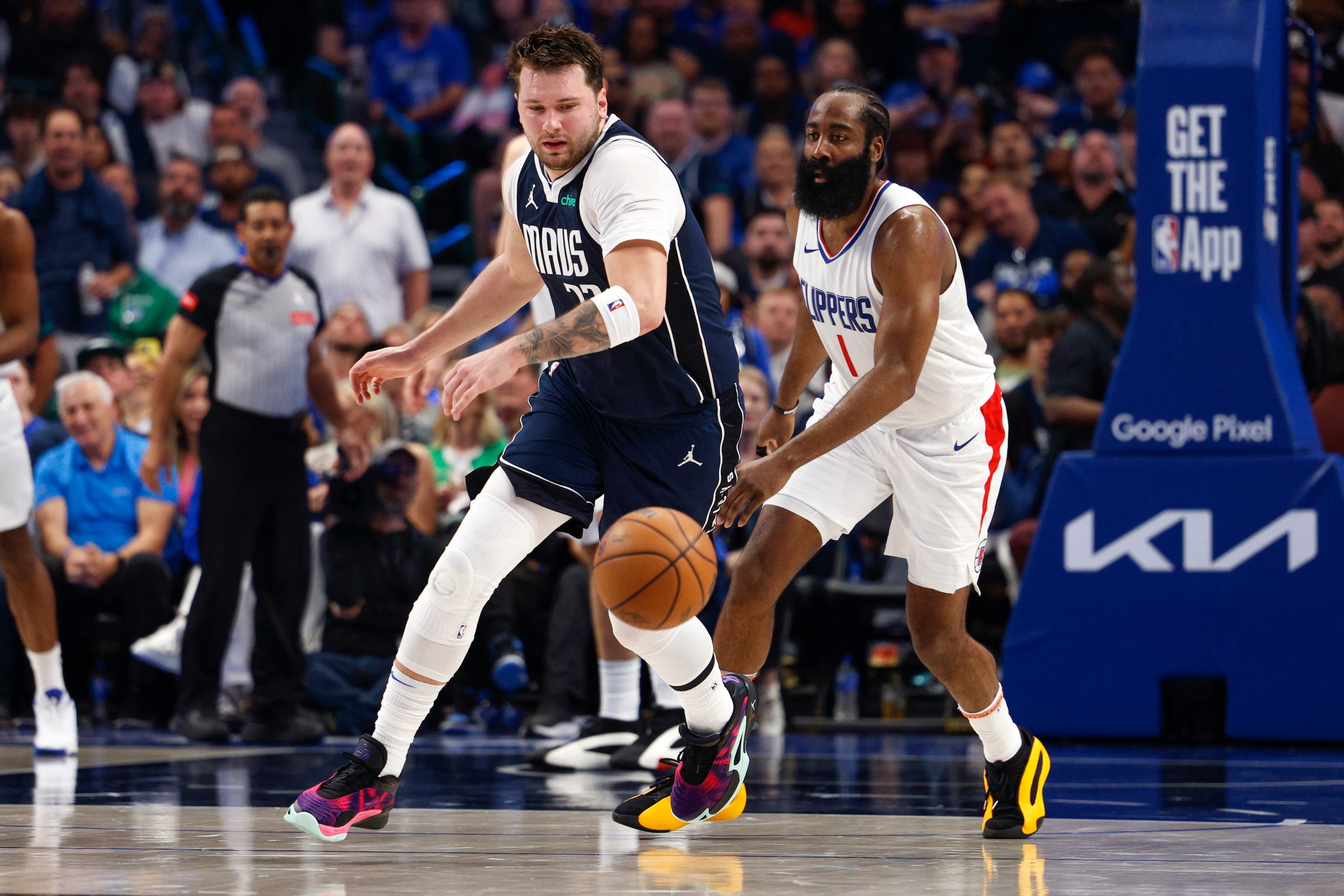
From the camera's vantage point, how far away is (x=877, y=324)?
479cm

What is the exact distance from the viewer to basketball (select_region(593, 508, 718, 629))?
414cm

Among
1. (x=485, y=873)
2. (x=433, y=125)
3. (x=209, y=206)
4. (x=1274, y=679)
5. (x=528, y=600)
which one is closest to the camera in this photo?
(x=485, y=873)

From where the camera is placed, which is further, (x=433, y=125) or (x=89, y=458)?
(x=433, y=125)

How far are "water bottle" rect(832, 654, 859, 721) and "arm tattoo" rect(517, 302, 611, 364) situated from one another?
16.5 feet

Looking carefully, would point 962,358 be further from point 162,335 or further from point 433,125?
point 433,125

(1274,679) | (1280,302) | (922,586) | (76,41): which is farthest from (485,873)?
(76,41)

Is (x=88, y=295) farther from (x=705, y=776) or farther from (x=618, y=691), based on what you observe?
(x=705, y=776)

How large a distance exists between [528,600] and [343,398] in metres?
1.49

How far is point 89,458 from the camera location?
8984 mm

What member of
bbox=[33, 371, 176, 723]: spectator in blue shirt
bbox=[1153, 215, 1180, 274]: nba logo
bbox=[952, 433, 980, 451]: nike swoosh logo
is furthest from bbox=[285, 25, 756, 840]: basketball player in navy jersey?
bbox=[33, 371, 176, 723]: spectator in blue shirt

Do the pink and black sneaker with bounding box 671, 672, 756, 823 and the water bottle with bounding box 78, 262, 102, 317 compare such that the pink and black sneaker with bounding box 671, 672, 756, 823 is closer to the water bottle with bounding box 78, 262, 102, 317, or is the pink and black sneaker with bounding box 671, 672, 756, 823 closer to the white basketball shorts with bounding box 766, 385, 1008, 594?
the white basketball shorts with bounding box 766, 385, 1008, 594

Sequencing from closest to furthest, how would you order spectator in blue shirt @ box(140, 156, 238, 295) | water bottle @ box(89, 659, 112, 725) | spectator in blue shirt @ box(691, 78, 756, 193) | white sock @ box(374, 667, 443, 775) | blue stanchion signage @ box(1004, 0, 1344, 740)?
white sock @ box(374, 667, 443, 775) < blue stanchion signage @ box(1004, 0, 1344, 740) < water bottle @ box(89, 659, 112, 725) < spectator in blue shirt @ box(140, 156, 238, 295) < spectator in blue shirt @ box(691, 78, 756, 193)

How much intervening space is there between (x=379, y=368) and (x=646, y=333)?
2.31 ft

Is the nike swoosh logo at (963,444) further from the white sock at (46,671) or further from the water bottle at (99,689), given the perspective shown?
the water bottle at (99,689)
